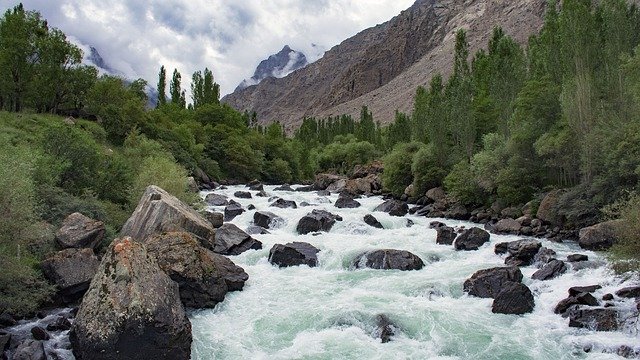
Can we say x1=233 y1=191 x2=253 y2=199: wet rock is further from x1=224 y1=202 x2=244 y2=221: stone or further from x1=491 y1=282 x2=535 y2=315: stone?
x1=491 y1=282 x2=535 y2=315: stone

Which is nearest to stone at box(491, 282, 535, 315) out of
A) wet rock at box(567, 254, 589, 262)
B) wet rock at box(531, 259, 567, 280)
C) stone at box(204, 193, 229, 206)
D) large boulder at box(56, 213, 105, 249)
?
wet rock at box(531, 259, 567, 280)

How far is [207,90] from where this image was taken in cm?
9944

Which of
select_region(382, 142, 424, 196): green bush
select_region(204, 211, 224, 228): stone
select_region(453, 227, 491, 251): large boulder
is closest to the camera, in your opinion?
select_region(453, 227, 491, 251): large boulder

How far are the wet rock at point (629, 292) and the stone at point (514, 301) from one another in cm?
317

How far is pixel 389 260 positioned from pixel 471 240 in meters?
6.82

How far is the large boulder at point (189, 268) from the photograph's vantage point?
19375 millimetres

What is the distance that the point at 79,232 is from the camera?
846 inches

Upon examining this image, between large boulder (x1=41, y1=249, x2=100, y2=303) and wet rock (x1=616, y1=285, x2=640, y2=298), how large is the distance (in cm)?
2047

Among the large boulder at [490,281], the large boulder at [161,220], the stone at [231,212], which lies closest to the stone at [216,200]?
the stone at [231,212]

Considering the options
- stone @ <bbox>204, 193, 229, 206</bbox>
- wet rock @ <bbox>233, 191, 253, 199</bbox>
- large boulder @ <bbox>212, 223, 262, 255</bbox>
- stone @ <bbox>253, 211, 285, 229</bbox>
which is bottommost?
large boulder @ <bbox>212, 223, 262, 255</bbox>

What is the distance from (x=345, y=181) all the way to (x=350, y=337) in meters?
51.3

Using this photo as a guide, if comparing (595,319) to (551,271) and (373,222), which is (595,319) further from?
(373,222)

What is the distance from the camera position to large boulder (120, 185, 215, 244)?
23.1 m

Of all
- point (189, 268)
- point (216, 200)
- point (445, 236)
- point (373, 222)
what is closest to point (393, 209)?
point (373, 222)
